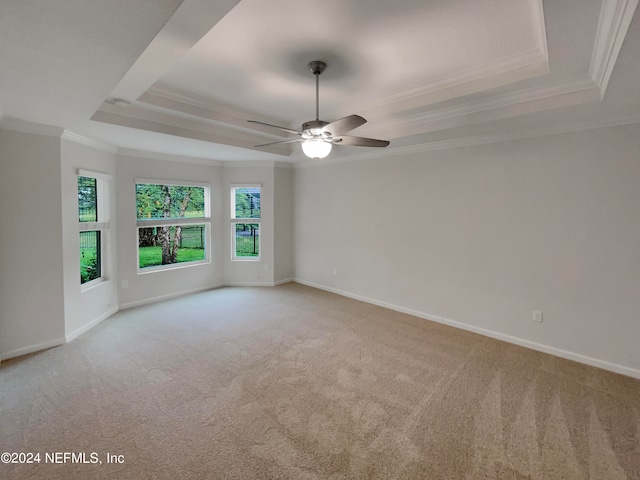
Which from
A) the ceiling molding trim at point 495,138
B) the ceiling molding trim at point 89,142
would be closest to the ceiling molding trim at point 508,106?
the ceiling molding trim at point 495,138

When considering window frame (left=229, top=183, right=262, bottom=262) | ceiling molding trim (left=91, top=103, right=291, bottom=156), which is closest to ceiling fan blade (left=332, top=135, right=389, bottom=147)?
ceiling molding trim (left=91, top=103, right=291, bottom=156)

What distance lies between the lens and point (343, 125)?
2.42 meters

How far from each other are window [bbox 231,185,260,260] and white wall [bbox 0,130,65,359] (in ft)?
9.43

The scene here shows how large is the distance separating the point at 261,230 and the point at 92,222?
2.69 metres

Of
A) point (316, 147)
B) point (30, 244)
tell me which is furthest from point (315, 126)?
point (30, 244)

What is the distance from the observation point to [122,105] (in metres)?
2.98

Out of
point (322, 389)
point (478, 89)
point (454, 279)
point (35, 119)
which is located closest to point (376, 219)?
point (454, 279)

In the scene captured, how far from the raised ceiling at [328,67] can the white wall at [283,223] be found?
81.0 inches

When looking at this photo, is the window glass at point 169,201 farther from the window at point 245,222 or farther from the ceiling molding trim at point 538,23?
the ceiling molding trim at point 538,23

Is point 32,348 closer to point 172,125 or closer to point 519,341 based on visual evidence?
point 172,125

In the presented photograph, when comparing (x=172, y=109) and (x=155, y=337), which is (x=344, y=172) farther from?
(x=155, y=337)

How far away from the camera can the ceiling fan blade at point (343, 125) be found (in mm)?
2290

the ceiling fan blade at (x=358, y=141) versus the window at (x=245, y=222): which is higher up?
the ceiling fan blade at (x=358, y=141)

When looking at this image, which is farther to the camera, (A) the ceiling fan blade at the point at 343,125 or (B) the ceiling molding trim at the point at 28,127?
(B) the ceiling molding trim at the point at 28,127
